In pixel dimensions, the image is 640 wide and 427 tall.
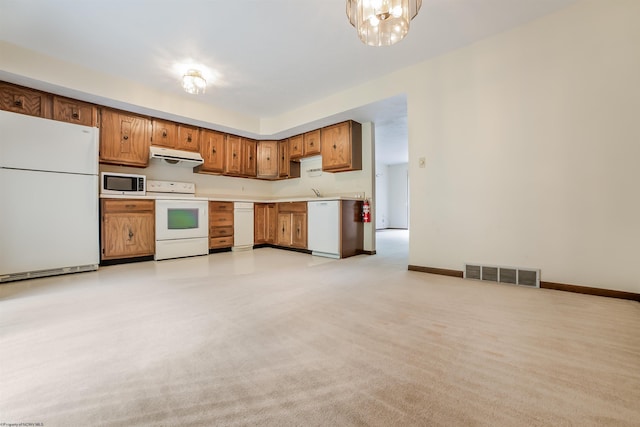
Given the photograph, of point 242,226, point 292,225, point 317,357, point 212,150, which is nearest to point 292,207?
point 292,225

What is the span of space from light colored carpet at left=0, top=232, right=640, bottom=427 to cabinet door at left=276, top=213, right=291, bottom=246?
2.45 m

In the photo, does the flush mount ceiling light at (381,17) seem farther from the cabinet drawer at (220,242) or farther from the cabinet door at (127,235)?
the cabinet drawer at (220,242)

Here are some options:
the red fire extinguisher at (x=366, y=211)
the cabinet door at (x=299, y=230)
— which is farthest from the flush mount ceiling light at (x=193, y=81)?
the red fire extinguisher at (x=366, y=211)

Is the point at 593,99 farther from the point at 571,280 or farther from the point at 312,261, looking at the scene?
the point at 312,261

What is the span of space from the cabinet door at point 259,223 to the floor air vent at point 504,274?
11.9 feet

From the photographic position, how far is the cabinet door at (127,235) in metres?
3.44

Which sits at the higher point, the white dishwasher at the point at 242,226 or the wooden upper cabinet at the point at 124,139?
the wooden upper cabinet at the point at 124,139

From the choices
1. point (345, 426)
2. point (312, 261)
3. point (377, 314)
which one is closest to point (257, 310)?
point (377, 314)

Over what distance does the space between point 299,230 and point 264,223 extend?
0.98m

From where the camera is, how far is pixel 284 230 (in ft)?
16.1

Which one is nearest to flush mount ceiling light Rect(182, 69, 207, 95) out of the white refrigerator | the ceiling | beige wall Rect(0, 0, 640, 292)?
the ceiling

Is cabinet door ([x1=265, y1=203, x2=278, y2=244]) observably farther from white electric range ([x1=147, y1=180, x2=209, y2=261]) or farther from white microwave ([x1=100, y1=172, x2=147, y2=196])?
white microwave ([x1=100, y1=172, x2=147, y2=196])

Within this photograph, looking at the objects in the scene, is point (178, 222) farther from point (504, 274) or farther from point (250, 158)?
point (504, 274)

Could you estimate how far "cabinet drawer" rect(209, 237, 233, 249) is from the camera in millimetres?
4492
